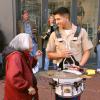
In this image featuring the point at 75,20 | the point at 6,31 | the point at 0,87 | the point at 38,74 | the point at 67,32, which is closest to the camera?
the point at 38,74

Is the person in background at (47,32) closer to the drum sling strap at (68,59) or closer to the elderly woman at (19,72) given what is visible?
the drum sling strap at (68,59)

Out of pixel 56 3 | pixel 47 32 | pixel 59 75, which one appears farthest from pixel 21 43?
pixel 56 3

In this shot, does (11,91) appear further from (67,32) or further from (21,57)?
(67,32)

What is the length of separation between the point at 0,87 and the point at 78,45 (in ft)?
12.5

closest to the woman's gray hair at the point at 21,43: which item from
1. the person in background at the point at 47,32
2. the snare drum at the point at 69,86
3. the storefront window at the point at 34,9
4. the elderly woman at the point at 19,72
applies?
the elderly woman at the point at 19,72

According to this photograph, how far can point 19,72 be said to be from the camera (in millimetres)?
3643

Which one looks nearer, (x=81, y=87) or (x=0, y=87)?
(x=81, y=87)

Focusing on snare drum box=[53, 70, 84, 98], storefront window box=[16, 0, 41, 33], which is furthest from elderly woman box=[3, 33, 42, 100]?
storefront window box=[16, 0, 41, 33]

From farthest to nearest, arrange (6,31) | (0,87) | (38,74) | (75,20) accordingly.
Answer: (75,20) → (6,31) → (0,87) → (38,74)

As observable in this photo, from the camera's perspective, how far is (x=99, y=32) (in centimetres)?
875

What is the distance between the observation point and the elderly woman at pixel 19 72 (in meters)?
3.66

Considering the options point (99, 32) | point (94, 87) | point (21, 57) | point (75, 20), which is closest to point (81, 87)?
point (21, 57)

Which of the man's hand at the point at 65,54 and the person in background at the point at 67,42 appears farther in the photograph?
the person in background at the point at 67,42

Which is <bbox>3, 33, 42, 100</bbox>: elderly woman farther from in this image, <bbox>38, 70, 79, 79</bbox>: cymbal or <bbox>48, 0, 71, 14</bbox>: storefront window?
<bbox>48, 0, 71, 14</bbox>: storefront window
